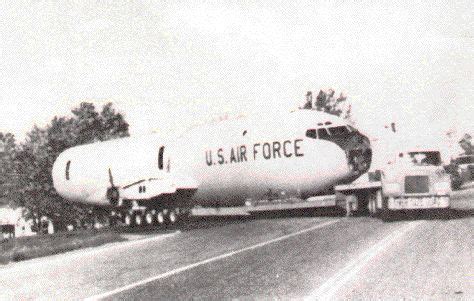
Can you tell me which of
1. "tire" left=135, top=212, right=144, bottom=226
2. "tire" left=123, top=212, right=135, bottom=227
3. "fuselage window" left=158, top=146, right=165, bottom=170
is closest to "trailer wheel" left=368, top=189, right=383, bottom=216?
"fuselage window" left=158, top=146, right=165, bottom=170

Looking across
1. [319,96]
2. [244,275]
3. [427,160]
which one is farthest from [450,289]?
[319,96]

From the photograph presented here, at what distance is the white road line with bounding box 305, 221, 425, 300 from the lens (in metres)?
9.80

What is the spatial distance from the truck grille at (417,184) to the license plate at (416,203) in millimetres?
332

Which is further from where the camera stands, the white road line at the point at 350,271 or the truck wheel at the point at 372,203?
the truck wheel at the point at 372,203

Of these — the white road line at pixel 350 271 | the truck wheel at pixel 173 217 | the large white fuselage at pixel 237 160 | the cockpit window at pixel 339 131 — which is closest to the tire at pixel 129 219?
the large white fuselage at pixel 237 160

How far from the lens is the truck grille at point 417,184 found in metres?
23.2

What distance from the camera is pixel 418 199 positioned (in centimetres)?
2328

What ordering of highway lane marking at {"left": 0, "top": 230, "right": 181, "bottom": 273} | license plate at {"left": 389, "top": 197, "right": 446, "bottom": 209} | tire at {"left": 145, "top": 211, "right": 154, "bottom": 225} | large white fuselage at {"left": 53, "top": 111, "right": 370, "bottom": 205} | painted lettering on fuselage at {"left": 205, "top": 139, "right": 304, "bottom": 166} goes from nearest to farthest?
highway lane marking at {"left": 0, "top": 230, "right": 181, "bottom": 273}, license plate at {"left": 389, "top": 197, "right": 446, "bottom": 209}, large white fuselage at {"left": 53, "top": 111, "right": 370, "bottom": 205}, painted lettering on fuselage at {"left": 205, "top": 139, "right": 304, "bottom": 166}, tire at {"left": 145, "top": 211, "right": 154, "bottom": 225}

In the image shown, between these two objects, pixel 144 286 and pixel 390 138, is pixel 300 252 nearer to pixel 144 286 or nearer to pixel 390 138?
pixel 144 286

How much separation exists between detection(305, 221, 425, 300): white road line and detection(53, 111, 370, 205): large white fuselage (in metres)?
9.23

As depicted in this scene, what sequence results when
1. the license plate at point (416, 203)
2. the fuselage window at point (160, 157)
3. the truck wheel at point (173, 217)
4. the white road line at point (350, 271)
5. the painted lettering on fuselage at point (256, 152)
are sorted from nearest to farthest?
the white road line at point (350, 271), the license plate at point (416, 203), the painted lettering on fuselage at point (256, 152), the truck wheel at point (173, 217), the fuselage window at point (160, 157)

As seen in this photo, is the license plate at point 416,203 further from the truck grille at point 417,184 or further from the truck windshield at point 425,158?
the truck windshield at point 425,158

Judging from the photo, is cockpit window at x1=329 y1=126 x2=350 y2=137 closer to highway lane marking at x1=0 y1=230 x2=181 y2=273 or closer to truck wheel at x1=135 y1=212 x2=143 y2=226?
highway lane marking at x1=0 y1=230 x2=181 y2=273

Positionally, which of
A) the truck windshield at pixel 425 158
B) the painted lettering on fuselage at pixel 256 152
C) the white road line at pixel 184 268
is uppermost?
the painted lettering on fuselage at pixel 256 152
